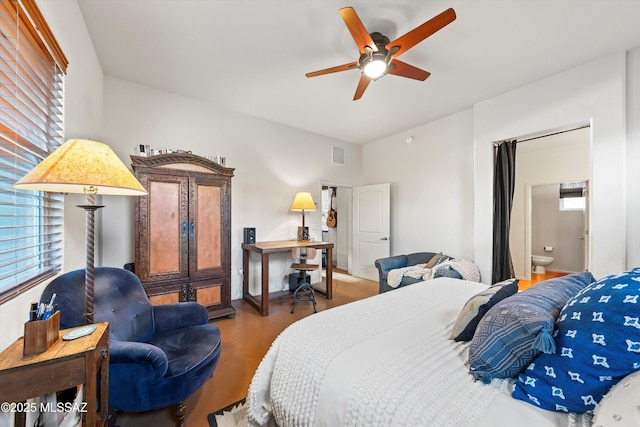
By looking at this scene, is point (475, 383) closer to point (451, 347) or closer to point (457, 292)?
point (451, 347)

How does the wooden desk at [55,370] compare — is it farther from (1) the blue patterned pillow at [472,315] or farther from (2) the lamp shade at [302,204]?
(2) the lamp shade at [302,204]

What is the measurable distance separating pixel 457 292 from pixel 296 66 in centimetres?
269

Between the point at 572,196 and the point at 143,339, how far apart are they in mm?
8071

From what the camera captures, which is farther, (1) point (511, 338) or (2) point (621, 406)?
(1) point (511, 338)

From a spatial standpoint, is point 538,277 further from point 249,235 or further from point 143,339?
point 143,339

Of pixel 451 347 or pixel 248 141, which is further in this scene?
pixel 248 141

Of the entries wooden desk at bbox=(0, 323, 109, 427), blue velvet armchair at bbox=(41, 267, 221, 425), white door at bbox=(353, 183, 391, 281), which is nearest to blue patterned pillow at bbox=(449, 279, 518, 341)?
blue velvet armchair at bbox=(41, 267, 221, 425)

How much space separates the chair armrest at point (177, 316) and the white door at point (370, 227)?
3.56 meters

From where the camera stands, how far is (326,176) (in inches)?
194

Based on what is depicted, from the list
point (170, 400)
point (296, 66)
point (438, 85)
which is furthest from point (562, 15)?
point (170, 400)

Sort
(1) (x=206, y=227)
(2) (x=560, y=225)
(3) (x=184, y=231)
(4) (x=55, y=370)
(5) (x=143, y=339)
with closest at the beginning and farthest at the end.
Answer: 1. (4) (x=55, y=370)
2. (5) (x=143, y=339)
3. (3) (x=184, y=231)
4. (1) (x=206, y=227)
5. (2) (x=560, y=225)

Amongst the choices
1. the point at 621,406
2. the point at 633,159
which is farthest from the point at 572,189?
the point at 621,406

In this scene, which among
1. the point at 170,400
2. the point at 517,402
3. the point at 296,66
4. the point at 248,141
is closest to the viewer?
the point at 517,402

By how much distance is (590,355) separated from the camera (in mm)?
775
